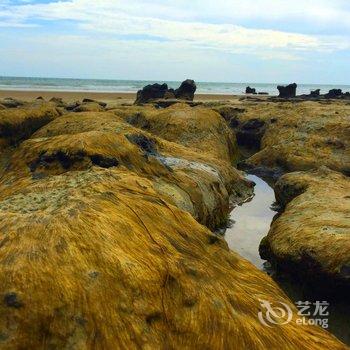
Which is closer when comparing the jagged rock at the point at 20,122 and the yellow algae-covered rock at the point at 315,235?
the yellow algae-covered rock at the point at 315,235

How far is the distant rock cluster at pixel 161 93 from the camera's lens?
41.6 meters

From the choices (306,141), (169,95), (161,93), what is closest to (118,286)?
(306,141)

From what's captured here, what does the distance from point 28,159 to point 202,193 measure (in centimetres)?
297

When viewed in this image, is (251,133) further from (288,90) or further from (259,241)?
(288,90)

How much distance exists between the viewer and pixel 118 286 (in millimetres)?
3775

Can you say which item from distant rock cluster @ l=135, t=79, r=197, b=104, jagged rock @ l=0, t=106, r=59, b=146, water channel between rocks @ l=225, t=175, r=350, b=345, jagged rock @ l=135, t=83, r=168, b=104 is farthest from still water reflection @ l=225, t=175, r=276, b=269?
jagged rock @ l=135, t=83, r=168, b=104

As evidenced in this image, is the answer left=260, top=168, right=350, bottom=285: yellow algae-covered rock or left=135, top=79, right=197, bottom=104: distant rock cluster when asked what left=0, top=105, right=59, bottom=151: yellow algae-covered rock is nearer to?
left=260, top=168, right=350, bottom=285: yellow algae-covered rock

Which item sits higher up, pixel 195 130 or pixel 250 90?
pixel 195 130

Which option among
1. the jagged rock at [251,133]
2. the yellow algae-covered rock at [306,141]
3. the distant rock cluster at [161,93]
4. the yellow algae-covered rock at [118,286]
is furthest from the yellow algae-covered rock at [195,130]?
the distant rock cluster at [161,93]

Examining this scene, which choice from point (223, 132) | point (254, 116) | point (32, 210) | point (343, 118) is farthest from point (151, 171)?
point (254, 116)

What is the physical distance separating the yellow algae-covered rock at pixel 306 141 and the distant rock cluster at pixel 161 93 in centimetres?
2440

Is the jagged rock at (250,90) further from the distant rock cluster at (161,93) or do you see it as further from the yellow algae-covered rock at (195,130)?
the yellow algae-covered rock at (195,130)

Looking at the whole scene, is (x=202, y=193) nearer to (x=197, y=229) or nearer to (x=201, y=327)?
(x=197, y=229)

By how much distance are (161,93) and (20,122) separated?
31.1 metres
